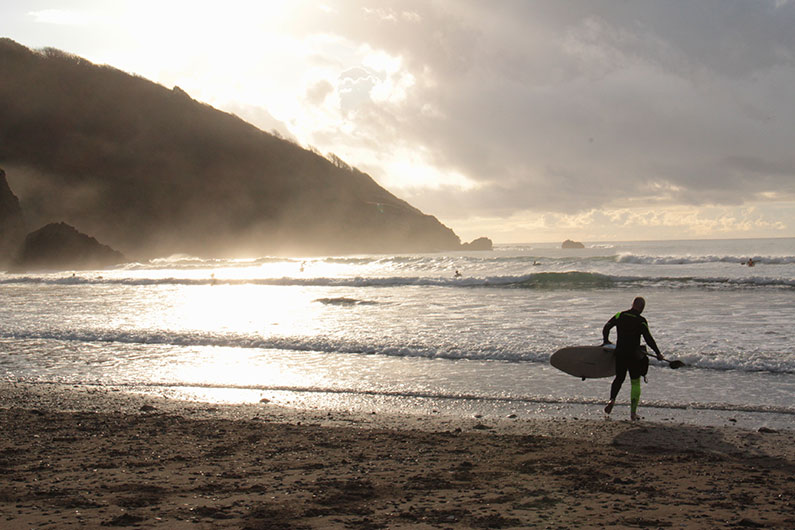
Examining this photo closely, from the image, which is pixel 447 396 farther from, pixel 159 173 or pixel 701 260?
pixel 159 173

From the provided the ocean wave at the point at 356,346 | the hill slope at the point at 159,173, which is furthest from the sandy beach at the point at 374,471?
the hill slope at the point at 159,173

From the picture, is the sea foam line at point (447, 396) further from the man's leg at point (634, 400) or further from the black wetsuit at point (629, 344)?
the man's leg at point (634, 400)

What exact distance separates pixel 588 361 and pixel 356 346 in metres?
5.47

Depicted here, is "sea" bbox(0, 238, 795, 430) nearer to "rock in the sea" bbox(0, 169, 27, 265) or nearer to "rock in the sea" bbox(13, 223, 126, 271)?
"rock in the sea" bbox(13, 223, 126, 271)

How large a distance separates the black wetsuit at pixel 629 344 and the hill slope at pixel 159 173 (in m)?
90.2

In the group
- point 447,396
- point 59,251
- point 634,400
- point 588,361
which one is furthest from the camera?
point 59,251

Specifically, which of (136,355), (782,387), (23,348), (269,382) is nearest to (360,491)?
(269,382)

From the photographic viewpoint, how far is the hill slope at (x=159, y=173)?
95375 mm

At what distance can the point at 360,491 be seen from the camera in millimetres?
5004

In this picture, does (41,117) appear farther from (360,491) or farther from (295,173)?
(360,491)

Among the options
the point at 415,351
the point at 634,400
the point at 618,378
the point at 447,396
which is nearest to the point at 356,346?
the point at 415,351

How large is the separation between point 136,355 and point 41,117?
104 m

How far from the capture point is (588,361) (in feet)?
30.1

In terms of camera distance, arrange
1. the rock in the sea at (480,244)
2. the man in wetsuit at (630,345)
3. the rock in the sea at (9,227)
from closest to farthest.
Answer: the man in wetsuit at (630,345), the rock in the sea at (9,227), the rock in the sea at (480,244)
